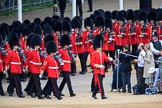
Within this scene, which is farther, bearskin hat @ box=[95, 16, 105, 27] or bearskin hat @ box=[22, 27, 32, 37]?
bearskin hat @ box=[95, 16, 105, 27]

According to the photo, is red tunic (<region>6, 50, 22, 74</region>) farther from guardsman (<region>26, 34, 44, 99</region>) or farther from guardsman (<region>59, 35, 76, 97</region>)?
guardsman (<region>59, 35, 76, 97</region>)

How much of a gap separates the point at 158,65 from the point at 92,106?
2762mm

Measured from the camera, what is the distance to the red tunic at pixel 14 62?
64.6 ft

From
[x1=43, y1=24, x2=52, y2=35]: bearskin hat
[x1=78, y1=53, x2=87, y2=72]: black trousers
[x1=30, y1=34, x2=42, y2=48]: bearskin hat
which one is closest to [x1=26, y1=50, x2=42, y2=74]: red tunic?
[x1=30, y1=34, x2=42, y2=48]: bearskin hat

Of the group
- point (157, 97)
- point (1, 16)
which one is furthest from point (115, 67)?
point (1, 16)

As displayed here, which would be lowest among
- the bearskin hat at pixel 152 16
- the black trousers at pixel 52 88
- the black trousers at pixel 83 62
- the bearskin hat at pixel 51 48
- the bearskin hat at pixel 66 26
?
the black trousers at pixel 52 88

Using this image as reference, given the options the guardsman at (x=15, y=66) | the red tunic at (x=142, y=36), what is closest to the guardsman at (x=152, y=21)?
the red tunic at (x=142, y=36)

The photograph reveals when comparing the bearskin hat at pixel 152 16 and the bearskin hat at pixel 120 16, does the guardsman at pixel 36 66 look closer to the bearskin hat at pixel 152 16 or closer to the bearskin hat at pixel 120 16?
the bearskin hat at pixel 120 16

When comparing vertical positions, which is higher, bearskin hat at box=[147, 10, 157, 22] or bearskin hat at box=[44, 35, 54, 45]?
bearskin hat at box=[147, 10, 157, 22]

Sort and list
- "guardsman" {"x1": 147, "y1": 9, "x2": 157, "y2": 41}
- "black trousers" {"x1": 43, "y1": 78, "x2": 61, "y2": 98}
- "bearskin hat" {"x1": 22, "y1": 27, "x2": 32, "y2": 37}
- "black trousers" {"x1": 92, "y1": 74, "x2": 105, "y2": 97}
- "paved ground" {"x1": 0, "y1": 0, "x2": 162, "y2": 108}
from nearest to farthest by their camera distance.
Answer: "paved ground" {"x1": 0, "y1": 0, "x2": 162, "y2": 108}
"black trousers" {"x1": 92, "y1": 74, "x2": 105, "y2": 97}
"black trousers" {"x1": 43, "y1": 78, "x2": 61, "y2": 98}
"bearskin hat" {"x1": 22, "y1": 27, "x2": 32, "y2": 37}
"guardsman" {"x1": 147, "y1": 9, "x2": 157, "y2": 41}

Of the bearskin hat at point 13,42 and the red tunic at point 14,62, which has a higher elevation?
the bearskin hat at point 13,42

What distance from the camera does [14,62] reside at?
64.9ft

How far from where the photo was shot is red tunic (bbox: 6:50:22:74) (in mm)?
19703

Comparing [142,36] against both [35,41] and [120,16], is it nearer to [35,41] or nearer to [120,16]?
[120,16]
